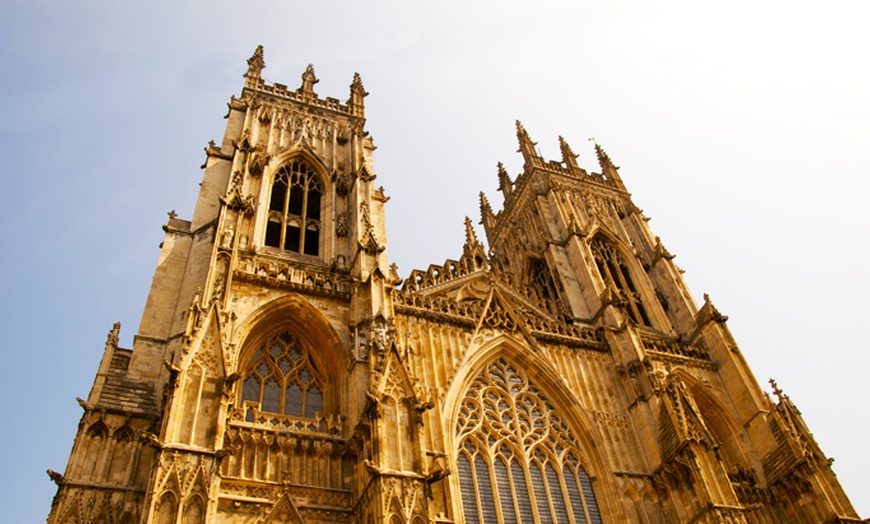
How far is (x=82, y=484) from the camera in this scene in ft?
38.4

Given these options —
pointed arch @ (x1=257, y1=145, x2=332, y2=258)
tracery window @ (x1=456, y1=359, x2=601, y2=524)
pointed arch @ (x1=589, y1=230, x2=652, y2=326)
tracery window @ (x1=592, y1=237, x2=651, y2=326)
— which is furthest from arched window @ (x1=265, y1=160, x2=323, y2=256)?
tracery window @ (x1=592, y1=237, x2=651, y2=326)

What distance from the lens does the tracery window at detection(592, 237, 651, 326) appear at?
23609 mm

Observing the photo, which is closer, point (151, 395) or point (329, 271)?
point (151, 395)

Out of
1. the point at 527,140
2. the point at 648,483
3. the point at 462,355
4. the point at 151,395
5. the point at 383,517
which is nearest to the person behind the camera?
the point at 383,517

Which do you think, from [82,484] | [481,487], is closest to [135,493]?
[82,484]

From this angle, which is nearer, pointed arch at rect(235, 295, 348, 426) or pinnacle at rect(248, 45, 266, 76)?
pointed arch at rect(235, 295, 348, 426)

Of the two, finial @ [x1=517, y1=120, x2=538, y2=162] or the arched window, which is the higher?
finial @ [x1=517, y1=120, x2=538, y2=162]

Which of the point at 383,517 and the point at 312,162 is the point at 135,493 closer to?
the point at 383,517

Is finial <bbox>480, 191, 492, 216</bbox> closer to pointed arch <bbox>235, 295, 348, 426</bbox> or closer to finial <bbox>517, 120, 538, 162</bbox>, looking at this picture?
finial <bbox>517, 120, 538, 162</bbox>

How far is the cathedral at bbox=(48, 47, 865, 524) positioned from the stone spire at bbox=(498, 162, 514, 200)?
7.66 meters

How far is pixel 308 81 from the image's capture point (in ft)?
87.3

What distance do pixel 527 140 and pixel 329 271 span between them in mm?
15889

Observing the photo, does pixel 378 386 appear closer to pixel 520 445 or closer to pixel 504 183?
pixel 520 445

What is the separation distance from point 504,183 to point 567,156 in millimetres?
3197
